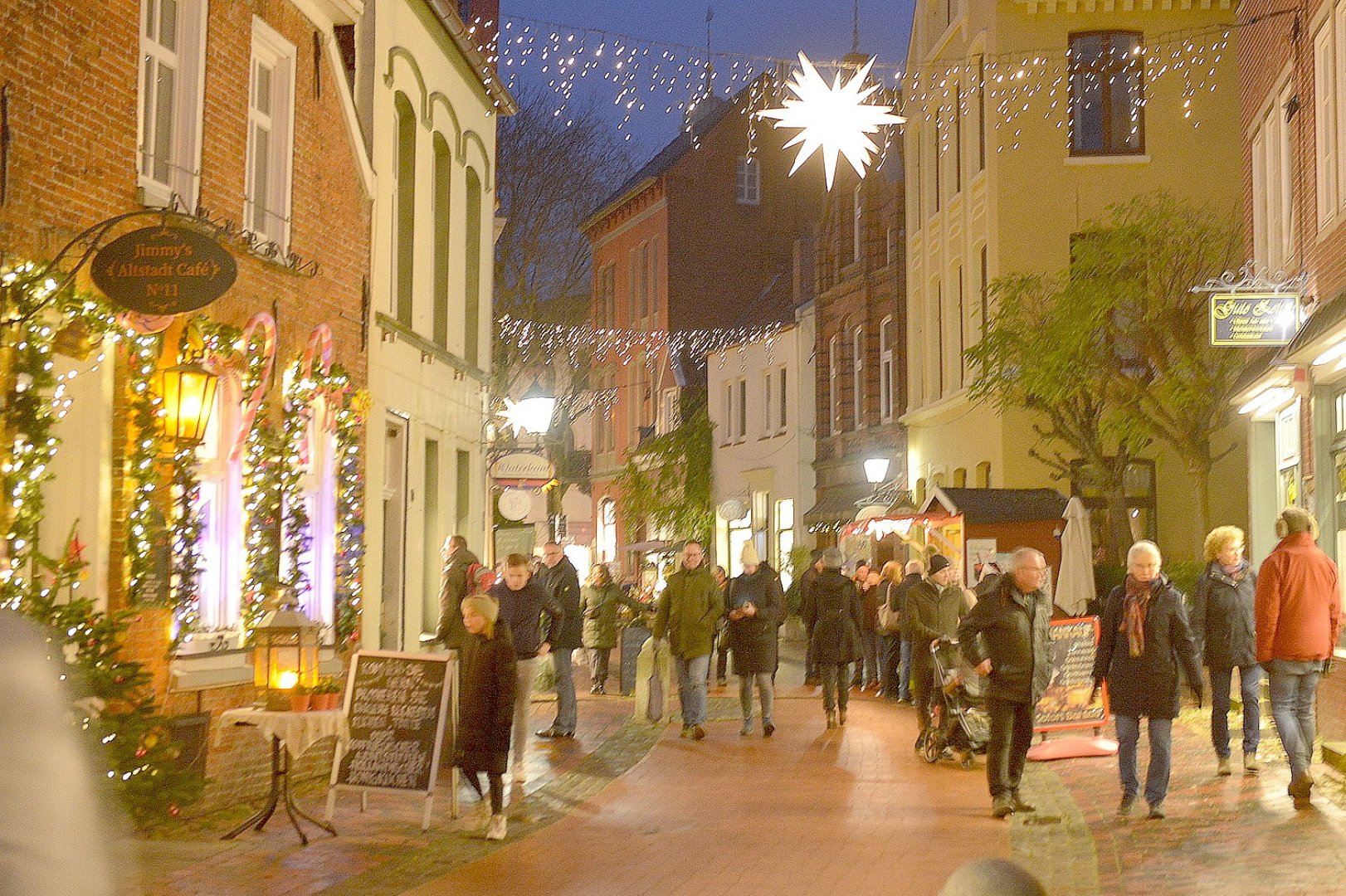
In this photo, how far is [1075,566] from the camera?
21.4 metres

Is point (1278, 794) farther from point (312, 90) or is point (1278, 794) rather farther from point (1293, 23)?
point (312, 90)

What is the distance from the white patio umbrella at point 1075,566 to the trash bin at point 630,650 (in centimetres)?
512

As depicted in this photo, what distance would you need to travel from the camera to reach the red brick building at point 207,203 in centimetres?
988

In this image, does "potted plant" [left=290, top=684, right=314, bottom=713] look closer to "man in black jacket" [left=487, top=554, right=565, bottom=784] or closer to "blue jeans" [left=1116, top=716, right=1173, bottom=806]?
"man in black jacket" [left=487, top=554, right=565, bottom=784]

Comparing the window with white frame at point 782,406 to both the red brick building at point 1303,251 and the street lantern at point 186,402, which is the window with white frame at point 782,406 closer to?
the red brick building at point 1303,251

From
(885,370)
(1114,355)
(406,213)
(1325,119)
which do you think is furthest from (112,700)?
(885,370)

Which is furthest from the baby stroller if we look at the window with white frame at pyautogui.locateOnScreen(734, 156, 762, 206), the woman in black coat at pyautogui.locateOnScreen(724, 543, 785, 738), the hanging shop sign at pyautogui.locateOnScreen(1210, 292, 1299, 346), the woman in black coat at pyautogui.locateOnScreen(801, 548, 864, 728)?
the window with white frame at pyautogui.locateOnScreen(734, 156, 762, 206)

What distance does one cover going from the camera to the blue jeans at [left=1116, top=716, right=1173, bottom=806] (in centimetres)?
1091

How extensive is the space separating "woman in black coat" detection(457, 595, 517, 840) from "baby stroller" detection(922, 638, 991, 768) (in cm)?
452

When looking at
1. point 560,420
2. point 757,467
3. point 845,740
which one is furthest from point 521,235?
point 845,740

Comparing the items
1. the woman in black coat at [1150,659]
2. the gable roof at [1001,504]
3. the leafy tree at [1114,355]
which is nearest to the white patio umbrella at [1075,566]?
the gable roof at [1001,504]

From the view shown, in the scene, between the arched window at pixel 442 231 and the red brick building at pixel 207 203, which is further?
the arched window at pixel 442 231

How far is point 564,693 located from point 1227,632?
6297mm

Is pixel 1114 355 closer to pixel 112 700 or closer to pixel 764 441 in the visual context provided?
pixel 112 700
